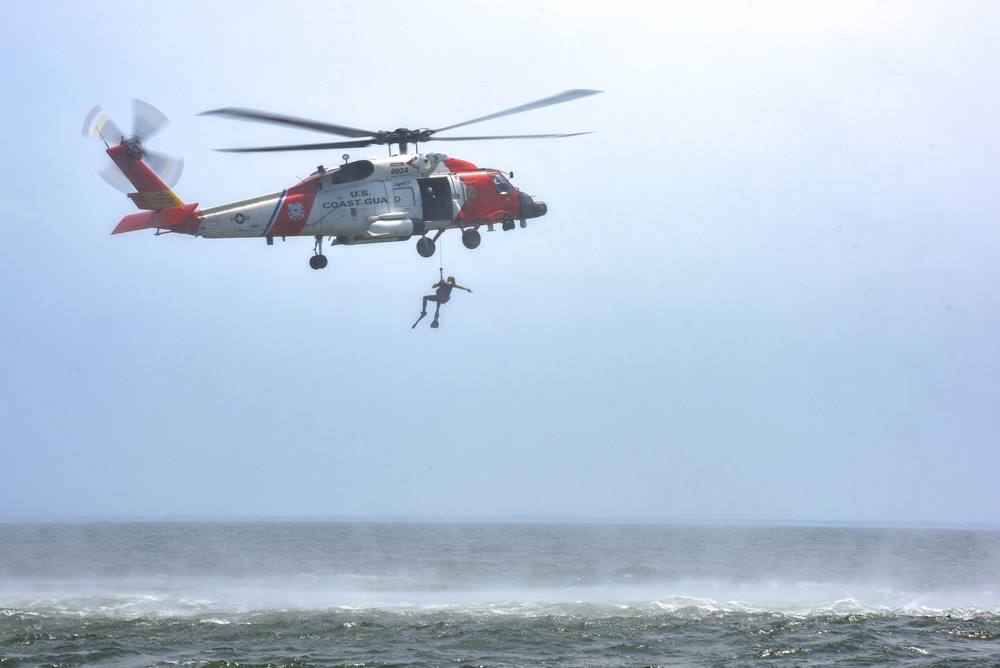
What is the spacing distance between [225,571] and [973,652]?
34.3 metres

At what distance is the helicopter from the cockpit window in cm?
25

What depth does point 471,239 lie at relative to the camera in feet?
68.0

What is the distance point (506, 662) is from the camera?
20.7 metres

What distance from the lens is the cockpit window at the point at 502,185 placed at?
69.7 feet

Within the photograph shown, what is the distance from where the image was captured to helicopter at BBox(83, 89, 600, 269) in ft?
59.8

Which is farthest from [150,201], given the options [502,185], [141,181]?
[502,185]

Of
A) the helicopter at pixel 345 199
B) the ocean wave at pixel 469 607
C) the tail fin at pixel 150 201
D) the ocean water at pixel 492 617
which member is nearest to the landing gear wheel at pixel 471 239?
the helicopter at pixel 345 199

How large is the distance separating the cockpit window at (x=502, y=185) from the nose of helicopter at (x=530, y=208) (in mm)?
423

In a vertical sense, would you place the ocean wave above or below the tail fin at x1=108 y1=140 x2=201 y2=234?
below

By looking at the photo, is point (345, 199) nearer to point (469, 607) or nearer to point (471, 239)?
point (471, 239)

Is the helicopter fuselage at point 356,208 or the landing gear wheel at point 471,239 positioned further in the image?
the landing gear wheel at point 471,239

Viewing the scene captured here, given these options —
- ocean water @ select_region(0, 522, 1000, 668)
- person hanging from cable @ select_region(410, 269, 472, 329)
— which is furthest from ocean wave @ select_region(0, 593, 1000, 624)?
person hanging from cable @ select_region(410, 269, 472, 329)

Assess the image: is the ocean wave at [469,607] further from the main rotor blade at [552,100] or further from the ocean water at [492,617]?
the main rotor blade at [552,100]

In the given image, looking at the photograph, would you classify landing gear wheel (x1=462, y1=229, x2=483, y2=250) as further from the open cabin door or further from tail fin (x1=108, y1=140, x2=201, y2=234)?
tail fin (x1=108, y1=140, x2=201, y2=234)
